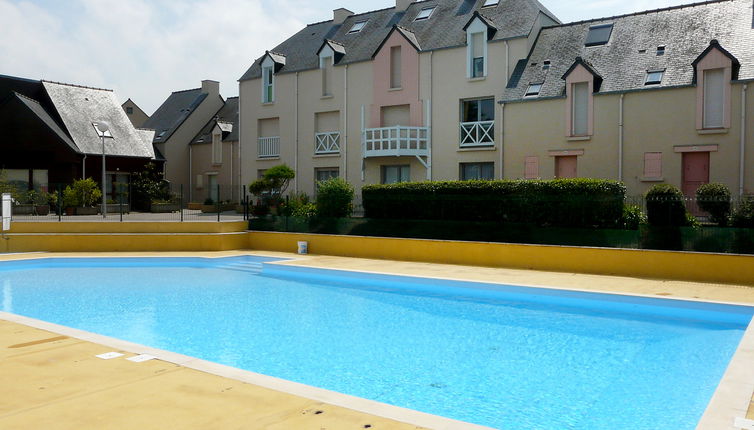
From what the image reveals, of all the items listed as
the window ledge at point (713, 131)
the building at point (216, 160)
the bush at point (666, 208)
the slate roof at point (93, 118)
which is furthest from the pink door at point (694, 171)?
the slate roof at point (93, 118)

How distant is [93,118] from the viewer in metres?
32.2

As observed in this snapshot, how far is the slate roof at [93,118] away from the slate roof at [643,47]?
67.1 ft

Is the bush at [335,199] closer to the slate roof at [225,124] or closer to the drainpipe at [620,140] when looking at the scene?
the drainpipe at [620,140]

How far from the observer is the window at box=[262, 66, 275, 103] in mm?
31953

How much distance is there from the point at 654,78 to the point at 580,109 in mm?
2669

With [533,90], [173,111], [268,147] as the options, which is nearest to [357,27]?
[268,147]

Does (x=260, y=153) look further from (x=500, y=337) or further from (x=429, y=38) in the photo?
(x=500, y=337)

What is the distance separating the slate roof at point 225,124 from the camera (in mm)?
35344

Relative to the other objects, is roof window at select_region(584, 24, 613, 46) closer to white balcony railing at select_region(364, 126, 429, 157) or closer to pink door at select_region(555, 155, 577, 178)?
pink door at select_region(555, 155, 577, 178)

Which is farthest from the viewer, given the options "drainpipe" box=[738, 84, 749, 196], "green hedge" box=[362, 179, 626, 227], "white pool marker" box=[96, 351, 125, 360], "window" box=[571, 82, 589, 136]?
"window" box=[571, 82, 589, 136]

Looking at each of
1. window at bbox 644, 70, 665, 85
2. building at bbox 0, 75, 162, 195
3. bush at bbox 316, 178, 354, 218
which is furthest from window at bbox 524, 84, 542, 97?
building at bbox 0, 75, 162, 195

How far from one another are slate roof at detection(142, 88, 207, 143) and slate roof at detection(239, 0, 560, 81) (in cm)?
674

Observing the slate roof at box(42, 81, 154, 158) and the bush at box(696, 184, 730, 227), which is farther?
the slate roof at box(42, 81, 154, 158)

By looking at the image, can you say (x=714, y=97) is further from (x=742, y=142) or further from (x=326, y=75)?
(x=326, y=75)
